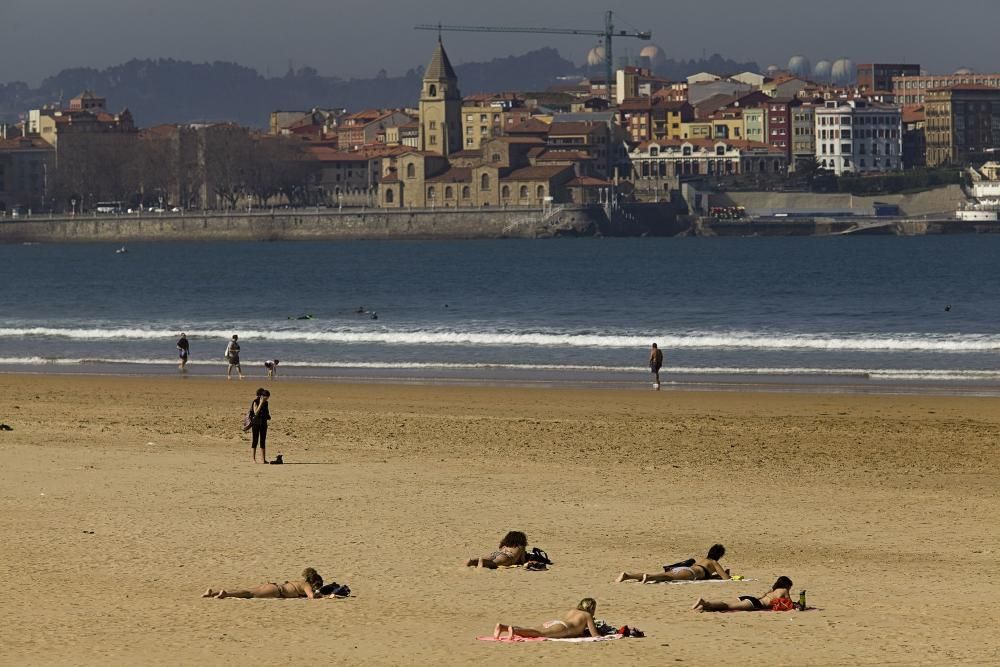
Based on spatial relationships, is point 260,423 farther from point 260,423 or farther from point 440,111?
point 440,111

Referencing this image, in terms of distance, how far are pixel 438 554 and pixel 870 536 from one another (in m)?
3.36

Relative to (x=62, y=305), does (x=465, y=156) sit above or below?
above

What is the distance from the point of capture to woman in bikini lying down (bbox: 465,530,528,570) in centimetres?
1298

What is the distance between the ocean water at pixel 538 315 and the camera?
32781 millimetres

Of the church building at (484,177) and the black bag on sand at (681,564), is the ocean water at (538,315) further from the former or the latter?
the church building at (484,177)

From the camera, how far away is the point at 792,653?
10695 millimetres

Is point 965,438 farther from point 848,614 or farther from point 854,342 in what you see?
point 854,342

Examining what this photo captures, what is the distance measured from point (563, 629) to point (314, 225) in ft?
451

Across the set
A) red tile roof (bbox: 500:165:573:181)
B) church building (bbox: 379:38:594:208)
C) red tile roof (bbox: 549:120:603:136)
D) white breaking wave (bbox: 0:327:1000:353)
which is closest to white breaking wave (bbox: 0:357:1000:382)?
white breaking wave (bbox: 0:327:1000:353)

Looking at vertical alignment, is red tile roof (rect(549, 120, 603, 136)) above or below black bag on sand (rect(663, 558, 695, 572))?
above

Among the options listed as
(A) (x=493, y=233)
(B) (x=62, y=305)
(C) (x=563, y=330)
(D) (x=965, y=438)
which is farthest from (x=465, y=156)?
(D) (x=965, y=438)

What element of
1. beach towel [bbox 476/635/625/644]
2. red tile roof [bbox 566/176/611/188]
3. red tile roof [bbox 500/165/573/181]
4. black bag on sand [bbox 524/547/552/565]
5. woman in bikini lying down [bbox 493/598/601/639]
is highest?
red tile roof [bbox 500/165/573/181]

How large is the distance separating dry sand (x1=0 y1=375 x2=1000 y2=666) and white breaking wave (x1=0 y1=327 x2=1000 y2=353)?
519 inches

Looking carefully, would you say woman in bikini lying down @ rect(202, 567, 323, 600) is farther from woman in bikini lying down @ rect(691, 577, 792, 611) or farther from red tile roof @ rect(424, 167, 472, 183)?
red tile roof @ rect(424, 167, 472, 183)
